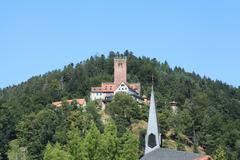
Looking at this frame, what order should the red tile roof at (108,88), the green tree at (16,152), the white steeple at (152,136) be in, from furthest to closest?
the red tile roof at (108,88) → the green tree at (16,152) → the white steeple at (152,136)

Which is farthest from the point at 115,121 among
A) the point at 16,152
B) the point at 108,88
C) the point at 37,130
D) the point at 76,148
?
the point at 76,148

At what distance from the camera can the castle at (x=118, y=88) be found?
7141 inches

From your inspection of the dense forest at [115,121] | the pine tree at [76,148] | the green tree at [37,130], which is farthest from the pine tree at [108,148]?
the green tree at [37,130]

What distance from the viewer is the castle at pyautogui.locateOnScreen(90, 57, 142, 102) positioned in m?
181

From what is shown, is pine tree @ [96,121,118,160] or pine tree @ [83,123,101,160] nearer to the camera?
pine tree @ [96,121,118,160]

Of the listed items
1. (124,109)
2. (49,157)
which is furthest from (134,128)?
(49,157)

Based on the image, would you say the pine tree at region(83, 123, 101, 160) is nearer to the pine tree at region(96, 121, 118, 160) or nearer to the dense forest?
the pine tree at region(96, 121, 118, 160)

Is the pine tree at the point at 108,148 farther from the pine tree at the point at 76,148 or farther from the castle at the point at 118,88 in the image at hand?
the castle at the point at 118,88

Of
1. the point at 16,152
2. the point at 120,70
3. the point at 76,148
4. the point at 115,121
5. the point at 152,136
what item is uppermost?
the point at 120,70

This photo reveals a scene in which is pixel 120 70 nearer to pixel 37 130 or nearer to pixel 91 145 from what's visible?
pixel 37 130

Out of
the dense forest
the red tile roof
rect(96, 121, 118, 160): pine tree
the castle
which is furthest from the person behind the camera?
the red tile roof

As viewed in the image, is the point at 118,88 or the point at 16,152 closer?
the point at 16,152

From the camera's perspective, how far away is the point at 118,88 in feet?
604

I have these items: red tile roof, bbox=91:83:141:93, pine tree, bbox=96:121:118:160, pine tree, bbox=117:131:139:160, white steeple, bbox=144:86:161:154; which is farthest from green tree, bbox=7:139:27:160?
pine tree, bbox=96:121:118:160
